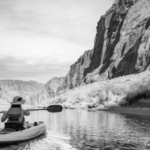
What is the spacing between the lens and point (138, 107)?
53.3 metres

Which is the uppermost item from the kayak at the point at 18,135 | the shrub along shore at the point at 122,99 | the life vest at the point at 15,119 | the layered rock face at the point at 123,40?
the layered rock face at the point at 123,40

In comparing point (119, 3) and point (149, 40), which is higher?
point (119, 3)

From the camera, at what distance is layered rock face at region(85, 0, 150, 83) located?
87.6 meters

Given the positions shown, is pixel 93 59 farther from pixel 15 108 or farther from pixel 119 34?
pixel 15 108

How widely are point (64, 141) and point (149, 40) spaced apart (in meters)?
70.9

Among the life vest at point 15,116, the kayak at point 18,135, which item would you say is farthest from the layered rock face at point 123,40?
the life vest at point 15,116

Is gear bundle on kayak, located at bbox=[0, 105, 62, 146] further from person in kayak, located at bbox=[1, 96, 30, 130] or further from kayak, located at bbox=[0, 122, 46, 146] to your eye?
person in kayak, located at bbox=[1, 96, 30, 130]

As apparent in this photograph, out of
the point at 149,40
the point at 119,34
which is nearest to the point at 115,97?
the point at 149,40

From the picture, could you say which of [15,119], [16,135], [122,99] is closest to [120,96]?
[122,99]

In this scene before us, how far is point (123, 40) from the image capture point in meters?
111

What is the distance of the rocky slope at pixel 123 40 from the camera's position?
87.1 m

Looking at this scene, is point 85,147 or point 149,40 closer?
point 85,147

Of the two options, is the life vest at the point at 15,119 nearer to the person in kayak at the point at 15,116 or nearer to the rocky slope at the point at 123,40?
the person in kayak at the point at 15,116

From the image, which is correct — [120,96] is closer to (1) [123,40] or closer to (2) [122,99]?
(2) [122,99]
